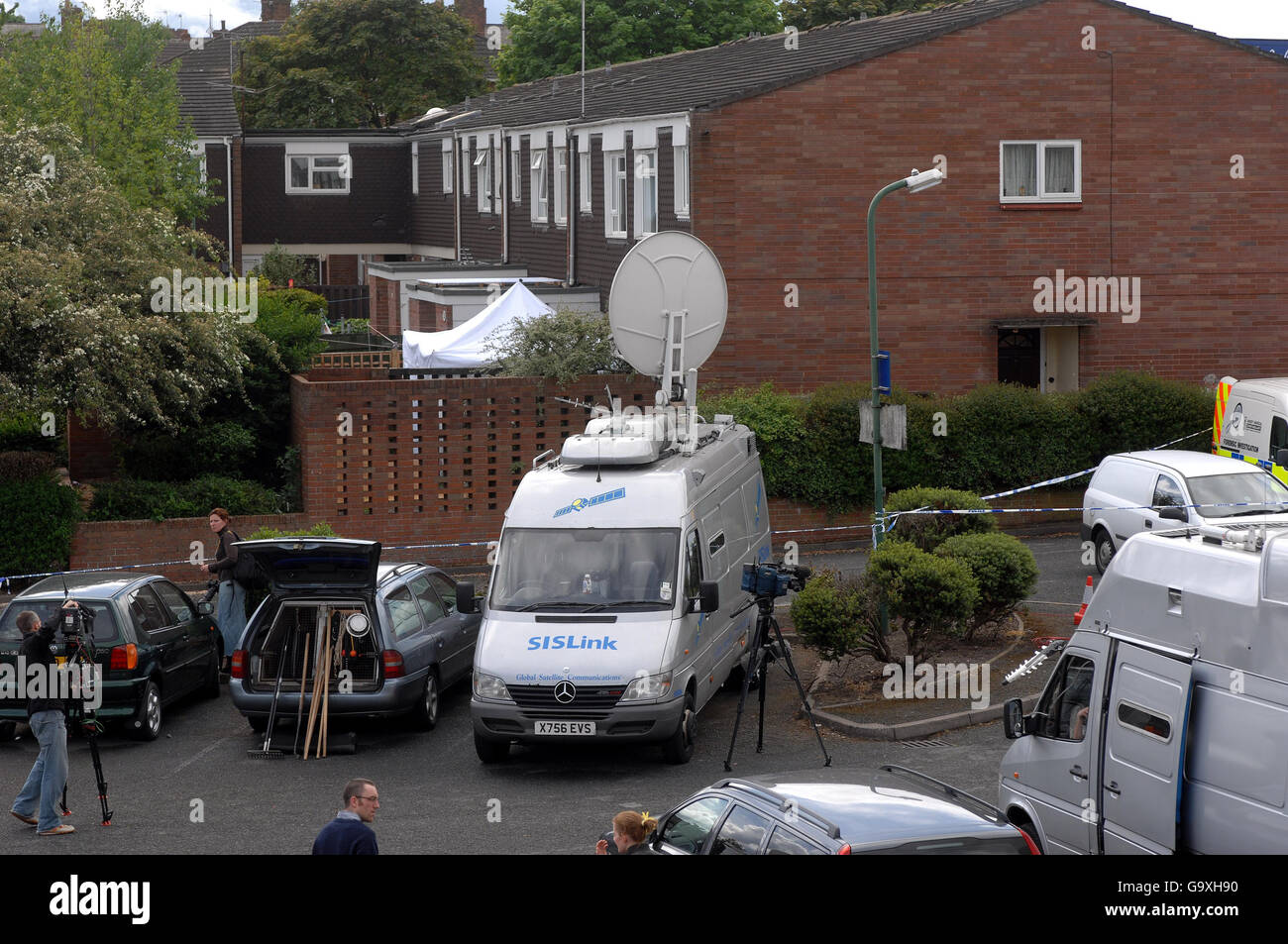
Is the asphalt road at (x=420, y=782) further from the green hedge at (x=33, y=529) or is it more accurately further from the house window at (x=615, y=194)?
the house window at (x=615, y=194)

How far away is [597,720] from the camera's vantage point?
13.2 meters

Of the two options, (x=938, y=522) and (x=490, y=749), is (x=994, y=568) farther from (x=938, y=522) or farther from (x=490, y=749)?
(x=490, y=749)

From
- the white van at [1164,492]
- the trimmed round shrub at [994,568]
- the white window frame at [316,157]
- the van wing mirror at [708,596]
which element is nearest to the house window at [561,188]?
the white van at [1164,492]

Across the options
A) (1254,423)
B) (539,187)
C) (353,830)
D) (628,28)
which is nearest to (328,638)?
(353,830)

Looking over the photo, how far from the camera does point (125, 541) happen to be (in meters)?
21.9

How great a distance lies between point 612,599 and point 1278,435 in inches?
468

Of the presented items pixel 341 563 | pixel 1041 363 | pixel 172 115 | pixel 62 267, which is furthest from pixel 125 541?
pixel 172 115

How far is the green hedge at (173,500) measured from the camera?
73.8ft

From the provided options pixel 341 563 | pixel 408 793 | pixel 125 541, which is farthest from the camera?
pixel 125 541

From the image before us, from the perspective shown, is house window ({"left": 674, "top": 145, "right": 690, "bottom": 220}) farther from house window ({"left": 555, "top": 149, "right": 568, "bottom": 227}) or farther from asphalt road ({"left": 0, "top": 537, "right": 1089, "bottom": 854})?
asphalt road ({"left": 0, "top": 537, "right": 1089, "bottom": 854})

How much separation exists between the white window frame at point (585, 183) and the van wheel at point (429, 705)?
60.4 ft
